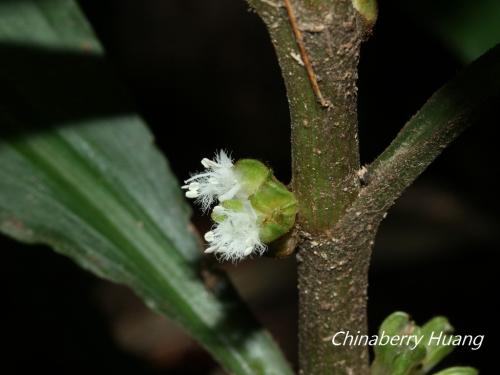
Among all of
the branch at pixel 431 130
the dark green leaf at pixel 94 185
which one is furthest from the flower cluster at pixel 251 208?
the dark green leaf at pixel 94 185

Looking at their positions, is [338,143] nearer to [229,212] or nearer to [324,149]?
[324,149]

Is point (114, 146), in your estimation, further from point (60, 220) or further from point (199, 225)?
point (199, 225)

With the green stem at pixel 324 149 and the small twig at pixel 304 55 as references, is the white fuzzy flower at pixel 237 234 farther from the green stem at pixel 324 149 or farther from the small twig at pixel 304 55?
the small twig at pixel 304 55

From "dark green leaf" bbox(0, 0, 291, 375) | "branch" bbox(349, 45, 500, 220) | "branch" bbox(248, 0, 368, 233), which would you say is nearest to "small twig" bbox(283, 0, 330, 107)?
"branch" bbox(248, 0, 368, 233)

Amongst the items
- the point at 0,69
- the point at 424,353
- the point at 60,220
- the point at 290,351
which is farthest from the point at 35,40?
the point at 290,351

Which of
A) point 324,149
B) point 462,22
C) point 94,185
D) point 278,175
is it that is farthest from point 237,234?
point 278,175

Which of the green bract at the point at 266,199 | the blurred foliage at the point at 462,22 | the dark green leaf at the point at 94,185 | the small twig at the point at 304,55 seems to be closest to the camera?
the small twig at the point at 304,55
